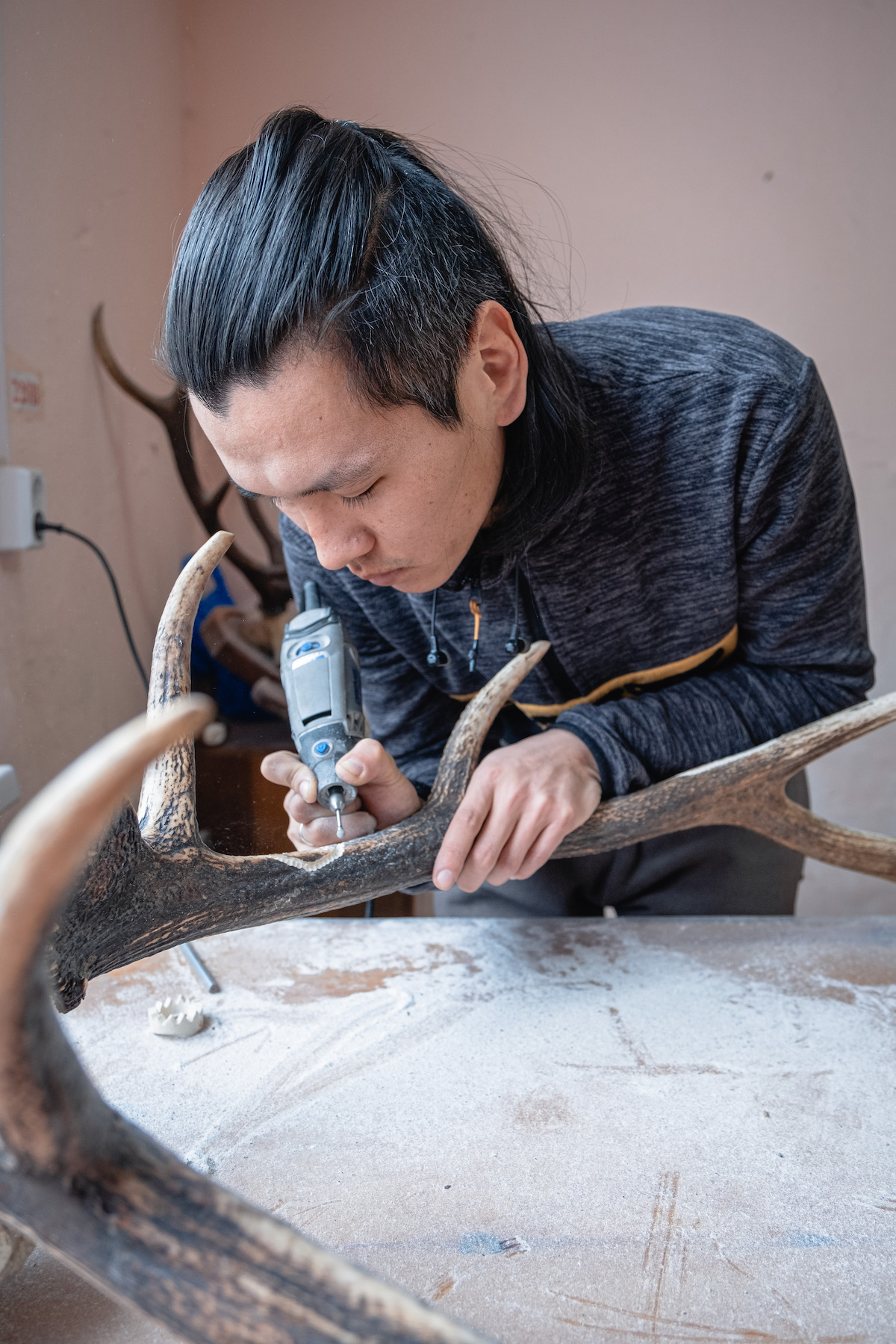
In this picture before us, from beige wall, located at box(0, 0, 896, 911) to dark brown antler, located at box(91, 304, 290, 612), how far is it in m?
0.04

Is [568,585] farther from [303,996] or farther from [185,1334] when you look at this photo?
[185,1334]

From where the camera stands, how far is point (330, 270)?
68cm

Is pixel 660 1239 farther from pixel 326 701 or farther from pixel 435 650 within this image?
pixel 435 650

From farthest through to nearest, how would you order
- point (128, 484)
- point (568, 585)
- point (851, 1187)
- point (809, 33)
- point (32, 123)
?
point (809, 33), point (128, 484), point (32, 123), point (568, 585), point (851, 1187)

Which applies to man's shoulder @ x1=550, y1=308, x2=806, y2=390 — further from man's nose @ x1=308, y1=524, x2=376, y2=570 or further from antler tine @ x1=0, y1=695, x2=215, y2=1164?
antler tine @ x1=0, y1=695, x2=215, y2=1164

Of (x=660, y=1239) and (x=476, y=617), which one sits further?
(x=476, y=617)

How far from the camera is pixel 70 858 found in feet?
0.99

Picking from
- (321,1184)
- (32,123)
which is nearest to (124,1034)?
(321,1184)

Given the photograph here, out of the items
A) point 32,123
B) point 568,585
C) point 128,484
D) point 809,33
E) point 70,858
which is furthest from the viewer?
point 809,33

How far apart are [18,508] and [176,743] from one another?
0.63 m

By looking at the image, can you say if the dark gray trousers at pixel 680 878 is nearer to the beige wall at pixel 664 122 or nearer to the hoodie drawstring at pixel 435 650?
the hoodie drawstring at pixel 435 650

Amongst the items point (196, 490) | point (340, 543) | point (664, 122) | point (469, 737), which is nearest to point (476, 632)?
point (469, 737)

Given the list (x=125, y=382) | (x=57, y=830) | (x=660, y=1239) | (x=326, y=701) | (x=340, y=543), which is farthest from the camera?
(x=125, y=382)

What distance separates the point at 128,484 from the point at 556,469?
1.02 meters
